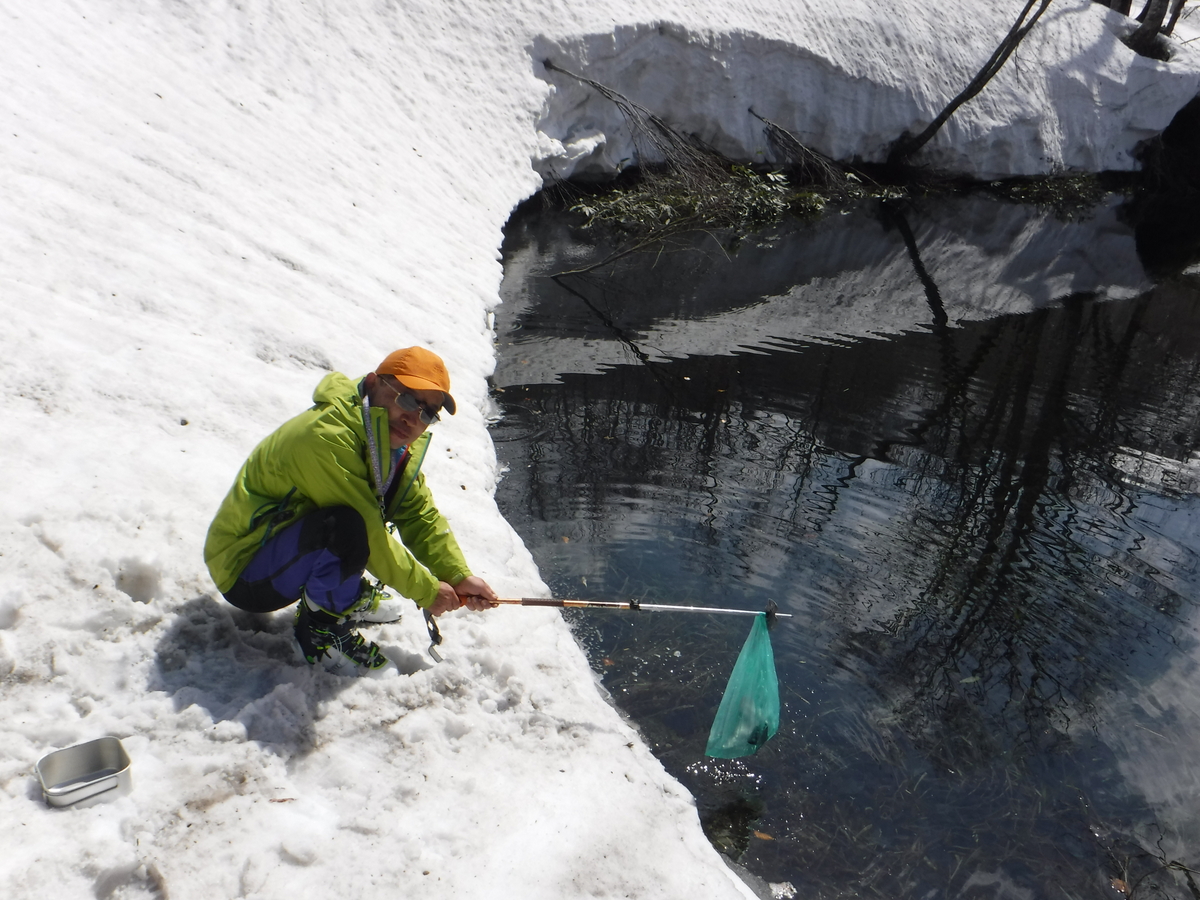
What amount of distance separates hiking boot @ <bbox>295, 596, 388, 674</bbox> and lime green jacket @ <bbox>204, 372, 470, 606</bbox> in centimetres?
31

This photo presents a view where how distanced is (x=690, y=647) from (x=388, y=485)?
7.85 feet

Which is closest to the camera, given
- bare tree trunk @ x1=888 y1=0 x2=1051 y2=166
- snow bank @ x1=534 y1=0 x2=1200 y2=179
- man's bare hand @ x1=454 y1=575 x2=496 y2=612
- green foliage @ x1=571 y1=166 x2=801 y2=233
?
man's bare hand @ x1=454 y1=575 x2=496 y2=612

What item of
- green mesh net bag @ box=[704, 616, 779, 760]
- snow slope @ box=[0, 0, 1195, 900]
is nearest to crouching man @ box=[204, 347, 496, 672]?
snow slope @ box=[0, 0, 1195, 900]

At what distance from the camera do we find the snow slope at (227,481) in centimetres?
307

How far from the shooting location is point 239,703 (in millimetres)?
3404

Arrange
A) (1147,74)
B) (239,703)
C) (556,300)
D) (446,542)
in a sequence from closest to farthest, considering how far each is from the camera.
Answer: (239,703) → (446,542) → (556,300) → (1147,74)

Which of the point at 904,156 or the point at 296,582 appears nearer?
the point at 296,582

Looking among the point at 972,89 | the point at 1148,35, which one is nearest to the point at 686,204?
the point at 972,89

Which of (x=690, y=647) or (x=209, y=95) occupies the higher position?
(x=209, y=95)

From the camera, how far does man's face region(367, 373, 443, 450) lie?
131 inches

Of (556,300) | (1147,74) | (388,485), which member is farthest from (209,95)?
(1147,74)

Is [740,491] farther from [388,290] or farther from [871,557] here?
Result: [388,290]

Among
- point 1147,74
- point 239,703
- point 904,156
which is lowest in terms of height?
point 239,703

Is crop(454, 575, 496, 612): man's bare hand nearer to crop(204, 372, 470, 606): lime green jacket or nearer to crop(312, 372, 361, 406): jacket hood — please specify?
crop(204, 372, 470, 606): lime green jacket
